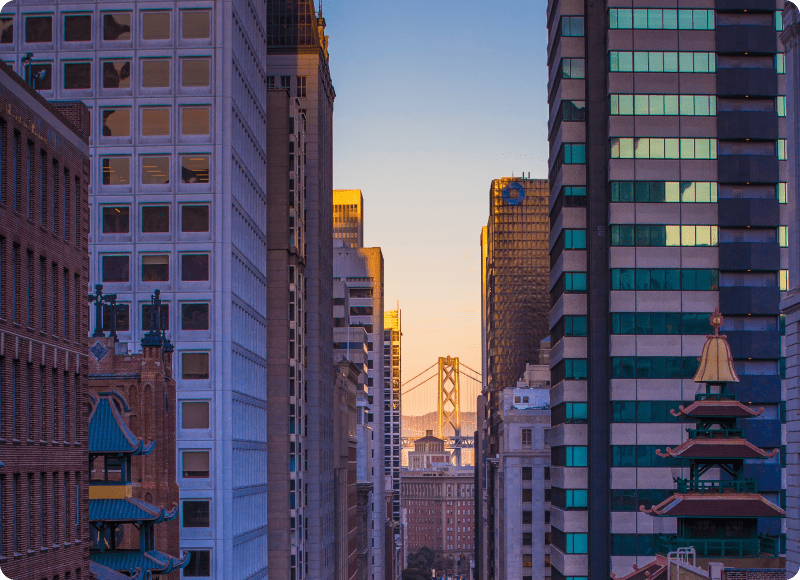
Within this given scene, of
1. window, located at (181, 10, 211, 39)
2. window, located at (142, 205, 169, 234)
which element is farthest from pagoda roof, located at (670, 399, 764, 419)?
window, located at (181, 10, 211, 39)

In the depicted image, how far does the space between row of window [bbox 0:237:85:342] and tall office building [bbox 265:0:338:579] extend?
231ft

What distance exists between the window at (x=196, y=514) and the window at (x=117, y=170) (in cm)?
2205

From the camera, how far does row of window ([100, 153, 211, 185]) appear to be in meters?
78.6

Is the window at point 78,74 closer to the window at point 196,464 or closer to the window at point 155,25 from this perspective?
the window at point 155,25

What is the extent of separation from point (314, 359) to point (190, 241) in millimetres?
42272

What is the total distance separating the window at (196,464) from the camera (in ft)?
252

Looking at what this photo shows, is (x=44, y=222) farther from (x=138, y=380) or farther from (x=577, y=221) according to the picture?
(x=577, y=221)

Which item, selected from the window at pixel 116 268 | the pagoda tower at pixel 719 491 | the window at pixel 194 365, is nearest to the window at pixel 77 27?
the window at pixel 116 268

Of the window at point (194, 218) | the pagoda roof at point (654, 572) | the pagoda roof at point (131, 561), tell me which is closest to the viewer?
the pagoda roof at point (131, 561)

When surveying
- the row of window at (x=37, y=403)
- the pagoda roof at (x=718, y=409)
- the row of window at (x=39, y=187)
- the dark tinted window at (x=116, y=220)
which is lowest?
the pagoda roof at (x=718, y=409)

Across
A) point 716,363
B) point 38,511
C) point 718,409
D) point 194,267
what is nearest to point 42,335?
point 38,511

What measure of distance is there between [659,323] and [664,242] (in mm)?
6430

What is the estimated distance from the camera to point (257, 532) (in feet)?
288

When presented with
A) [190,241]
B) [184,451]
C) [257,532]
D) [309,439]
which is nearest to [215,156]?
[190,241]
